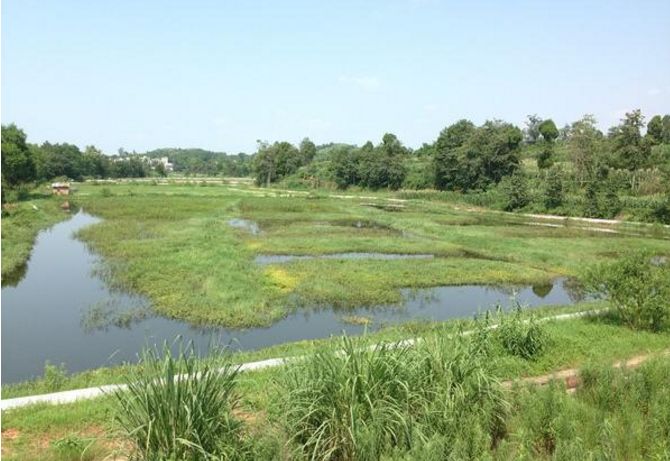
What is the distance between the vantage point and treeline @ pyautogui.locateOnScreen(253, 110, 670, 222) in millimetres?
36375

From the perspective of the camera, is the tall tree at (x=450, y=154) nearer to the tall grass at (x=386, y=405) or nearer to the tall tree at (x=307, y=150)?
the tall tree at (x=307, y=150)

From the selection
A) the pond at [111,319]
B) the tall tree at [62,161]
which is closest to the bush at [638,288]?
the pond at [111,319]

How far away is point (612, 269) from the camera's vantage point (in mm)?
9133

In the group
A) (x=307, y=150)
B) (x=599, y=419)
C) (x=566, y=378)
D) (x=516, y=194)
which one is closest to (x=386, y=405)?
(x=599, y=419)

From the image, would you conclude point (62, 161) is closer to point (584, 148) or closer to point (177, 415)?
point (584, 148)

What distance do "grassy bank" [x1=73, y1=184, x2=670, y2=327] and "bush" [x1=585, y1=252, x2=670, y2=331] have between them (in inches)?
73.5

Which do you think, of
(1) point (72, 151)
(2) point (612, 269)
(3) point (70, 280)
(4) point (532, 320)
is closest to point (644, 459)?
(4) point (532, 320)

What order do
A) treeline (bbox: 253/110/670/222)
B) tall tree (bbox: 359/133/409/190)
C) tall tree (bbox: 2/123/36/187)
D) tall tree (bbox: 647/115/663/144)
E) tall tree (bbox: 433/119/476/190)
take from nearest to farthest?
1. treeline (bbox: 253/110/670/222)
2. tall tree (bbox: 2/123/36/187)
3. tall tree (bbox: 647/115/663/144)
4. tall tree (bbox: 433/119/476/190)
5. tall tree (bbox: 359/133/409/190)

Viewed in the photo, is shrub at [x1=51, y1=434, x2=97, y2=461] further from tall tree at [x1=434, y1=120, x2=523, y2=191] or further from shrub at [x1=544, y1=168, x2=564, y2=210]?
tall tree at [x1=434, y1=120, x2=523, y2=191]

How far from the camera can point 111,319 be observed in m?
12.3

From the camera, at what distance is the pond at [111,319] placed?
10273 millimetres

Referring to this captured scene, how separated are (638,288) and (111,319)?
10912 mm

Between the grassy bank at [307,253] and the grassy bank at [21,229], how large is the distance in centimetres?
262

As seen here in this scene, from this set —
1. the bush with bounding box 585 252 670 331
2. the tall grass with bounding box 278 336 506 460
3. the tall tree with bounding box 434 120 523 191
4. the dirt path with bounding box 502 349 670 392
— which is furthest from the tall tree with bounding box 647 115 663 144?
the tall grass with bounding box 278 336 506 460
